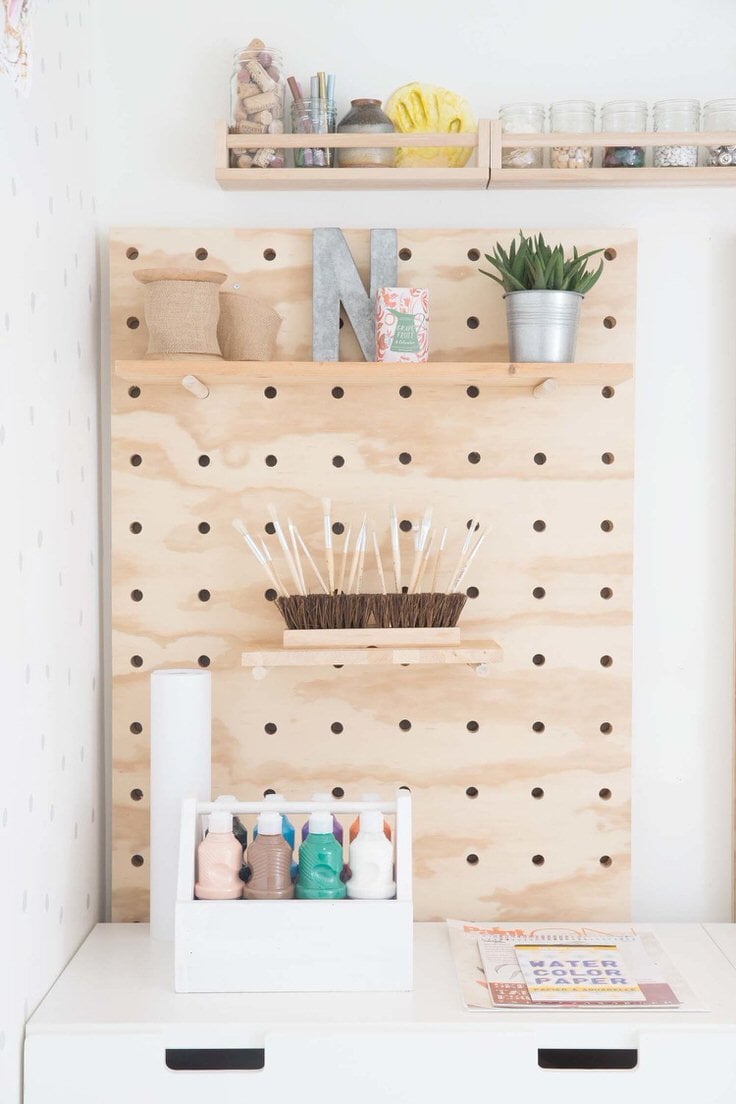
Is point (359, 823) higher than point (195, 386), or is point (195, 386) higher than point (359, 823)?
point (195, 386)

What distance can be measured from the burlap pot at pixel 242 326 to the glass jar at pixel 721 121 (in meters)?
0.70

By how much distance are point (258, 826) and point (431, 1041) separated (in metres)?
0.33

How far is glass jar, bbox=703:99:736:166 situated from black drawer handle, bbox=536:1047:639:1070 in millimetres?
1225

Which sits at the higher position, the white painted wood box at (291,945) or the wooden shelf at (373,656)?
the wooden shelf at (373,656)

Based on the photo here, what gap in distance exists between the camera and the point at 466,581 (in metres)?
1.64

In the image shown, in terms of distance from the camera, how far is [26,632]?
4.20 ft

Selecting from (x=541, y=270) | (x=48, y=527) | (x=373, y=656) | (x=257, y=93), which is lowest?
(x=373, y=656)

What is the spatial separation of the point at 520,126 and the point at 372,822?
3.27ft

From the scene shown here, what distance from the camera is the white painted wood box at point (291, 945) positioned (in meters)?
1.33

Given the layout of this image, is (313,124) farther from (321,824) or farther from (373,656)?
(321,824)

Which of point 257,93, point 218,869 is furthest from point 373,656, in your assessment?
point 257,93

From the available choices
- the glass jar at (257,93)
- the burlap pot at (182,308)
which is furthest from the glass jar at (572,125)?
the burlap pot at (182,308)

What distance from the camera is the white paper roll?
4.87 feet

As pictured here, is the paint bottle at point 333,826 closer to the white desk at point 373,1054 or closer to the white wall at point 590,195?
the white desk at point 373,1054
